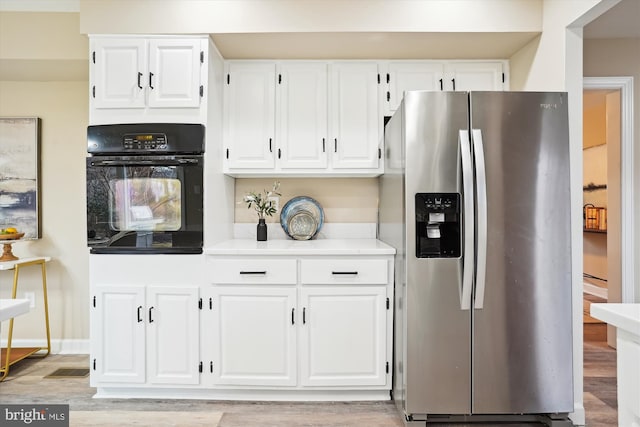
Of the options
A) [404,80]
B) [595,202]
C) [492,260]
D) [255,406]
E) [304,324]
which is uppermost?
[404,80]

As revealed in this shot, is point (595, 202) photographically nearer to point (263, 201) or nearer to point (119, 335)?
point (263, 201)

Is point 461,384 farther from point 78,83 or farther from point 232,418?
point 78,83

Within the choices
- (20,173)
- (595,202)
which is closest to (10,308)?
(20,173)

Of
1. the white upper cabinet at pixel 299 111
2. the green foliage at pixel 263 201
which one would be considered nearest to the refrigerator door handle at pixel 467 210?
the white upper cabinet at pixel 299 111

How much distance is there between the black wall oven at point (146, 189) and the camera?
2.33 metres

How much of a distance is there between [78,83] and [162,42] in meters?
1.26

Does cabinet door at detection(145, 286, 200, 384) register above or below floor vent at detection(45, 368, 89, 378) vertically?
above

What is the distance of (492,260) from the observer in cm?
200

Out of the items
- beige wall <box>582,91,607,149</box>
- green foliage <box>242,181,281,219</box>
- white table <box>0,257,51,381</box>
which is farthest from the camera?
beige wall <box>582,91,607,149</box>

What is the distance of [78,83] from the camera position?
3145 mm

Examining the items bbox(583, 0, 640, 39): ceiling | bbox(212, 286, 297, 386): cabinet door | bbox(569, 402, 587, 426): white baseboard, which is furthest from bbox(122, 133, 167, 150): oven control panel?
bbox(583, 0, 640, 39): ceiling

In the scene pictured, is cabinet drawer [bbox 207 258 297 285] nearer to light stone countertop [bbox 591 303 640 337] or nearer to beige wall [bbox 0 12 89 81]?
light stone countertop [bbox 591 303 640 337]

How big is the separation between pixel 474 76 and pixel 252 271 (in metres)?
2.05

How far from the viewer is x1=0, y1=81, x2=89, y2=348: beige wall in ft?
10.3
